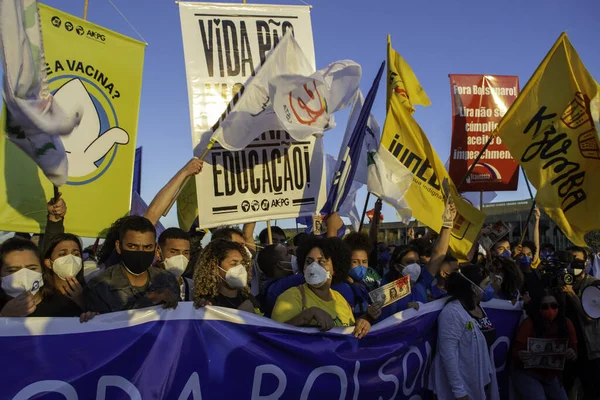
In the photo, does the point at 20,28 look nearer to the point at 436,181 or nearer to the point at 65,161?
the point at 65,161

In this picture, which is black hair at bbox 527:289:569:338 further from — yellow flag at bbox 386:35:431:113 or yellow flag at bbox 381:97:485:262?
yellow flag at bbox 386:35:431:113

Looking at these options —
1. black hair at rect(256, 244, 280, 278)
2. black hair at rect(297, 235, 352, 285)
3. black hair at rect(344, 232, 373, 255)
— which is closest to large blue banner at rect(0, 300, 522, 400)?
black hair at rect(297, 235, 352, 285)

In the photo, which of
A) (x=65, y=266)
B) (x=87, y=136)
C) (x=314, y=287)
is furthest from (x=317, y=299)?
(x=87, y=136)

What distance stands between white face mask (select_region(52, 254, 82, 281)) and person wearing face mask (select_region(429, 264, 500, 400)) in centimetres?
271

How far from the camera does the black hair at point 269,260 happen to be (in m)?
5.08

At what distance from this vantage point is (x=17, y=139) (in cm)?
378

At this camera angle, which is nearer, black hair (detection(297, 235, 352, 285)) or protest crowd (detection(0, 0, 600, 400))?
protest crowd (detection(0, 0, 600, 400))

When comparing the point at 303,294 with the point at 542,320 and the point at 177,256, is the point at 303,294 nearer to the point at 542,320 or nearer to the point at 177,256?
the point at 177,256

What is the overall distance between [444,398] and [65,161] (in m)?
3.24

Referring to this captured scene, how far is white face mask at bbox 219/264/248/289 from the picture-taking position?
13.0ft

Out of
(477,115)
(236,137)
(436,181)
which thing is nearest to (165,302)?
(236,137)

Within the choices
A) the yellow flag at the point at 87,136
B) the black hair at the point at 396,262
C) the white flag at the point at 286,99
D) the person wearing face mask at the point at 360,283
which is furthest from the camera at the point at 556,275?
the yellow flag at the point at 87,136

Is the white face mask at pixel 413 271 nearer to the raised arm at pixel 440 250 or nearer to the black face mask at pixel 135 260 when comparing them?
the raised arm at pixel 440 250

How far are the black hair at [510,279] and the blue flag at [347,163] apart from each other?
1.81 meters
